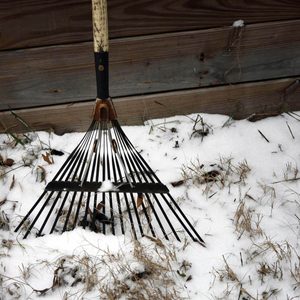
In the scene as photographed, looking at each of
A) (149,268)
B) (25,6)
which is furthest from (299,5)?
(149,268)

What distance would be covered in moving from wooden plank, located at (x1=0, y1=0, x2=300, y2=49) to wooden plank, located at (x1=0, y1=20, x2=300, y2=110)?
0.04m

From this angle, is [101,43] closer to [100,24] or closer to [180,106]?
[100,24]

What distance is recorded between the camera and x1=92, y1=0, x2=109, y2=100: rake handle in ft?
4.81

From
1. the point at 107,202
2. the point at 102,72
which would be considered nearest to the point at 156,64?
the point at 102,72

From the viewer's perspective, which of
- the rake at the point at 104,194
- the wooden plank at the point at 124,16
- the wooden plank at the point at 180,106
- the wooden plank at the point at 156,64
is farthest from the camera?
the wooden plank at the point at 180,106

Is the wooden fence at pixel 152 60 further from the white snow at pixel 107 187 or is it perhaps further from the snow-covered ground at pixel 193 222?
the white snow at pixel 107 187

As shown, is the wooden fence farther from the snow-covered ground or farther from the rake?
the rake

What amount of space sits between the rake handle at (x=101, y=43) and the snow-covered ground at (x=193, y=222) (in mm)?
538

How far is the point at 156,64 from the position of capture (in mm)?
2033

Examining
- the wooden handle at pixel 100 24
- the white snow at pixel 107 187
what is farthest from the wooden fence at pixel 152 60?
the white snow at pixel 107 187

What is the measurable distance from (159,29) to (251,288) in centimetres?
117

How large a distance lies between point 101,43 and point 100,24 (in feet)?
0.21

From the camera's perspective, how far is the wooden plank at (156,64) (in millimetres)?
1962

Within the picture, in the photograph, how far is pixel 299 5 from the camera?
1969 millimetres
